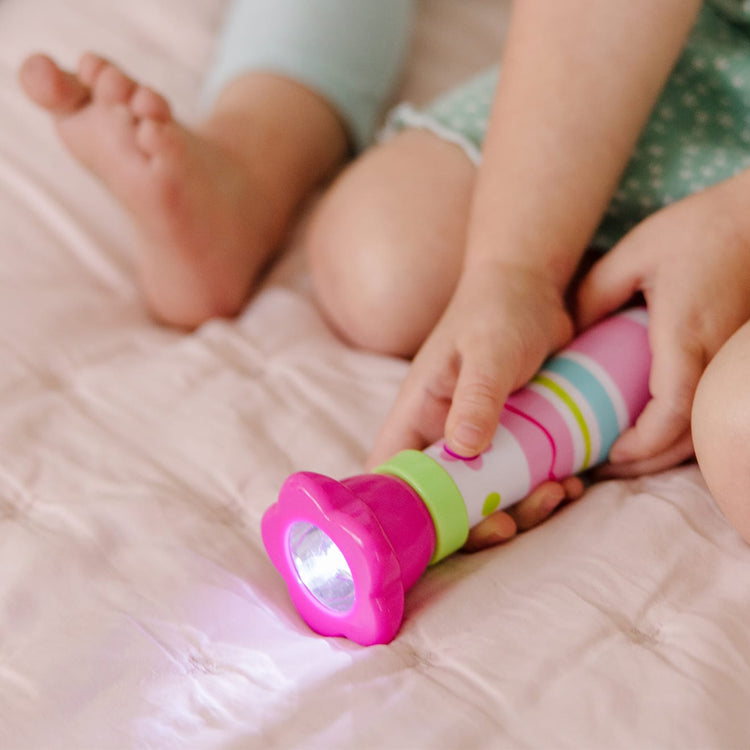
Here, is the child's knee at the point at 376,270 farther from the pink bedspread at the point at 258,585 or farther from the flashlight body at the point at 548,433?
the flashlight body at the point at 548,433

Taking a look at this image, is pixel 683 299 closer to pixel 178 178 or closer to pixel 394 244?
pixel 394 244

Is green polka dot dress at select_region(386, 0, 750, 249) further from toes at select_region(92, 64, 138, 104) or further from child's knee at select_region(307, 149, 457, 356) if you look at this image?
toes at select_region(92, 64, 138, 104)

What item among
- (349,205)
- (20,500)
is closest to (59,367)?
(20,500)

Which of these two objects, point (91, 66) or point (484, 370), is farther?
point (91, 66)

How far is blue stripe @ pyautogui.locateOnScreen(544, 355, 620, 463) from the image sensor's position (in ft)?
2.01

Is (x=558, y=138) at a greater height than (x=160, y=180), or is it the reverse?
(x=558, y=138)

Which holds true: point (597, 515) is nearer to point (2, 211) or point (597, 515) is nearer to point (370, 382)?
point (370, 382)

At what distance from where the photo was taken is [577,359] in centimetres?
64

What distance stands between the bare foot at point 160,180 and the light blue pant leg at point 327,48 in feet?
0.69

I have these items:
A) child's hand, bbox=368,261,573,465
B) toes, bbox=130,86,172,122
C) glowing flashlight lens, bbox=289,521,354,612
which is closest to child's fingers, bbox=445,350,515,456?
child's hand, bbox=368,261,573,465

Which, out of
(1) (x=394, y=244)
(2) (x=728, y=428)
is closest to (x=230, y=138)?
(1) (x=394, y=244)

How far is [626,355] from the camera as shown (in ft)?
2.09

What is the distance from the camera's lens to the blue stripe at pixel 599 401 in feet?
2.01

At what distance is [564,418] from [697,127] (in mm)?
358
